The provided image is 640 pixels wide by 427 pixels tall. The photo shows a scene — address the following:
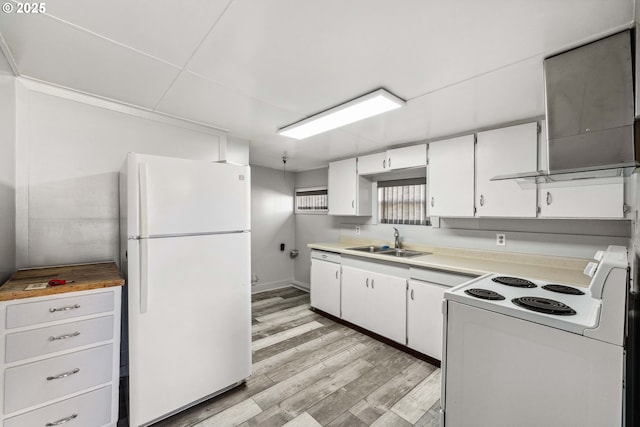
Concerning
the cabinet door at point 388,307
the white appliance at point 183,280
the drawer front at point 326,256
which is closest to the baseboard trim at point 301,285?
the drawer front at point 326,256

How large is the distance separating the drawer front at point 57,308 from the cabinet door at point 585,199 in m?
3.09

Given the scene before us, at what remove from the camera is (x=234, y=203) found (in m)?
1.99

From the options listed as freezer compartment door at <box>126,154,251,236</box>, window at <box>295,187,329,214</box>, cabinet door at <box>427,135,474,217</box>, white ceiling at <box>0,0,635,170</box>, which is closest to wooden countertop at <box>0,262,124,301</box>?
freezer compartment door at <box>126,154,251,236</box>

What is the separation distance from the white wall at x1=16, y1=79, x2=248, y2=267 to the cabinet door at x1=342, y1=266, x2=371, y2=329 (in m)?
2.31

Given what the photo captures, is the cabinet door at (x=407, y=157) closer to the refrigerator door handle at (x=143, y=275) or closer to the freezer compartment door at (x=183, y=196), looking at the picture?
the freezer compartment door at (x=183, y=196)

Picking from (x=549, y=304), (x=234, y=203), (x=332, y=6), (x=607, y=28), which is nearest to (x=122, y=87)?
(x=234, y=203)

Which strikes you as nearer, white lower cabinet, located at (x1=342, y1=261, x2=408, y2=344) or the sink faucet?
white lower cabinet, located at (x1=342, y1=261, x2=408, y2=344)

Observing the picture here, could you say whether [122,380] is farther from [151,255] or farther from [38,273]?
[151,255]

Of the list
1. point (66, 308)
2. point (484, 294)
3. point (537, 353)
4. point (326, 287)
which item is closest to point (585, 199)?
point (484, 294)

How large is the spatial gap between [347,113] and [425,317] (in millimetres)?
1976

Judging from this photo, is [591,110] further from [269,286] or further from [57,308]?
[269,286]

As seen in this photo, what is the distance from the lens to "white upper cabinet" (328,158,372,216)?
11.7 feet

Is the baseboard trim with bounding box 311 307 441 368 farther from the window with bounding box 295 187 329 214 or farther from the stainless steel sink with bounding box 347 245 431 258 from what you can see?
the window with bounding box 295 187 329 214

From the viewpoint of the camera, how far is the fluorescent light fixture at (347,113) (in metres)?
Answer: 1.84
